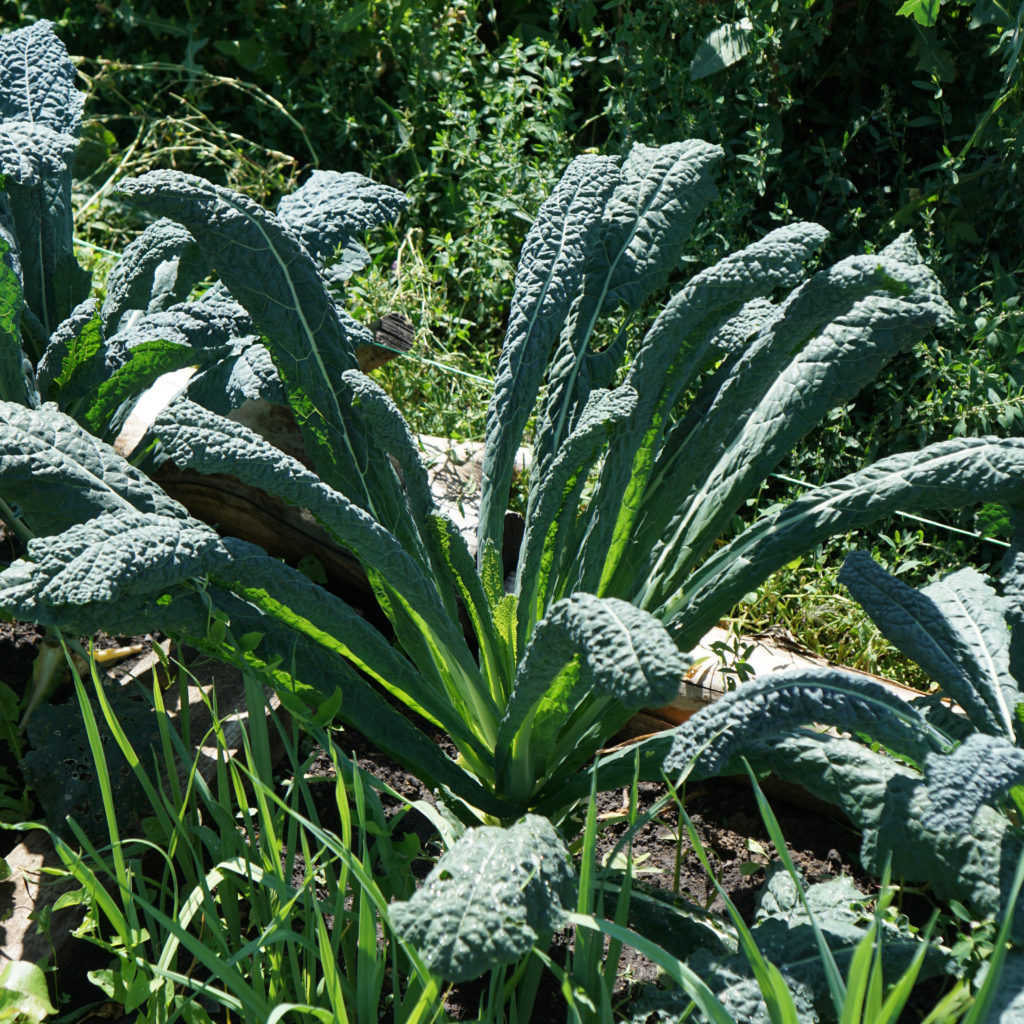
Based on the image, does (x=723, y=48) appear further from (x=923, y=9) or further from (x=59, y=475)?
(x=59, y=475)

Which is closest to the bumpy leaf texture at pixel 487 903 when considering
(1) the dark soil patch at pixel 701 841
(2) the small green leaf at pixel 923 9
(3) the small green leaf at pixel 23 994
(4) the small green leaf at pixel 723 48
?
(1) the dark soil patch at pixel 701 841

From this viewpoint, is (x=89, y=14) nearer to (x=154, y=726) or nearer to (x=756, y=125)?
(x=756, y=125)

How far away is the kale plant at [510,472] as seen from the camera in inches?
Result: 51.7

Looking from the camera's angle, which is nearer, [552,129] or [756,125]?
[756,125]

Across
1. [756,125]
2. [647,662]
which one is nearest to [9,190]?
[647,662]

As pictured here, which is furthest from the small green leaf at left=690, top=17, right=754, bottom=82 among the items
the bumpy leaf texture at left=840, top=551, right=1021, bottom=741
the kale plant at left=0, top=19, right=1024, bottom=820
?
the bumpy leaf texture at left=840, top=551, right=1021, bottom=741

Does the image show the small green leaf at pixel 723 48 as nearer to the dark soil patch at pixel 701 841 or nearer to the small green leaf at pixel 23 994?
the dark soil patch at pixel 701 841

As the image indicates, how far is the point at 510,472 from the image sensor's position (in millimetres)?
1692

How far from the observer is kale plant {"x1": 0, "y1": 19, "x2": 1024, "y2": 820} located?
4.31 ft

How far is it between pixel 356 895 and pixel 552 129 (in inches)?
93.1

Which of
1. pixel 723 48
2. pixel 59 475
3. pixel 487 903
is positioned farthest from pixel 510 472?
pixel 723 48

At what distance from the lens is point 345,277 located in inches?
74.2

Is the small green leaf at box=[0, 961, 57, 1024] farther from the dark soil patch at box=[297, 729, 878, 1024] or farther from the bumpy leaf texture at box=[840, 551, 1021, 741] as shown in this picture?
the bumpy leaf texture at box=[840, 551, 1021, 741]

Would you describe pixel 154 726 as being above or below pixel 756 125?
below
